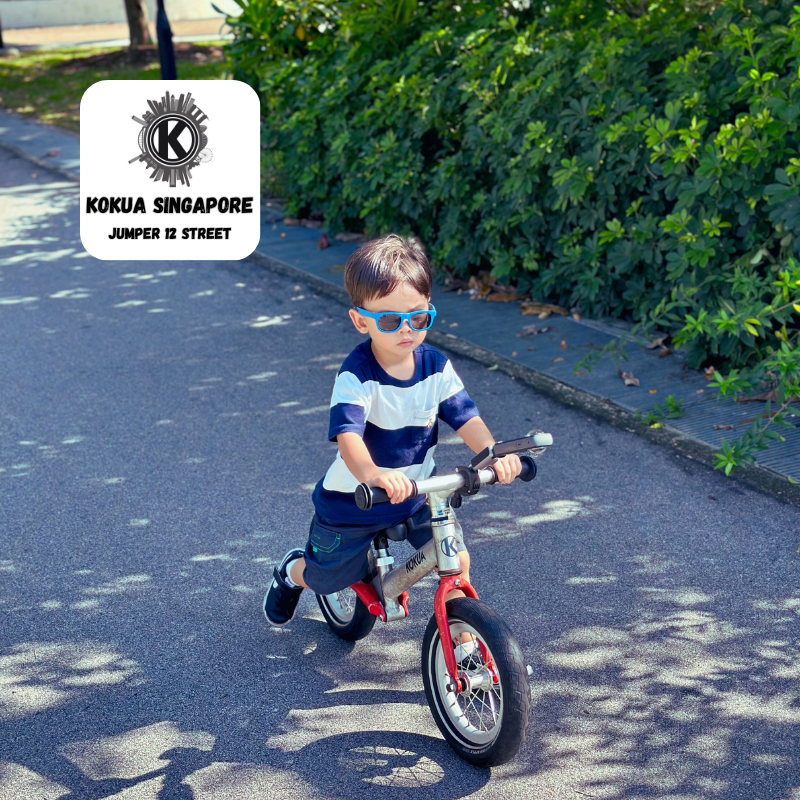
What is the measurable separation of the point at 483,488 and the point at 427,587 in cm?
114

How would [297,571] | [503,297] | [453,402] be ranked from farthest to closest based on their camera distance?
[503,297], [297,571], [453,402]

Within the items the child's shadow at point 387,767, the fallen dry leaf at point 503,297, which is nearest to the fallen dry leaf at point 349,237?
the fallen dry leaf at point 503,297

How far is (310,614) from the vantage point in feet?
14.6

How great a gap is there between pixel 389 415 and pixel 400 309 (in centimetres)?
38

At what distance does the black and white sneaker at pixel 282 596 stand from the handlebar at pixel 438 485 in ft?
3.87

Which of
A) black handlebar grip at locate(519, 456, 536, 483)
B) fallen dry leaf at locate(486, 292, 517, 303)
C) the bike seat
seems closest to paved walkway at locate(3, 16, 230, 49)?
fallen dry leaf at locate(486, 292, 517, 303)

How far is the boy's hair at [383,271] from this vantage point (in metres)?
3.29

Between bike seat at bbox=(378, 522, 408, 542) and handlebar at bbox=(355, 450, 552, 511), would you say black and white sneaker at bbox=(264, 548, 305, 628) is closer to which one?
bike seat at bbox=(378, 522, 408, 542)

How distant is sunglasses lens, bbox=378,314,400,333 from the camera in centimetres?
327

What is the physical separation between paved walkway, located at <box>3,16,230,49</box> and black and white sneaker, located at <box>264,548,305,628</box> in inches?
1144

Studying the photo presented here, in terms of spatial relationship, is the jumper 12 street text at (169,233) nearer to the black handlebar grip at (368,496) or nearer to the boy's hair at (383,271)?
the boy's hair at (383,271)

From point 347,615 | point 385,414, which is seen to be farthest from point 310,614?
point 385,414

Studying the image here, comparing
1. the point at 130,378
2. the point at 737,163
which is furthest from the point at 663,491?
the point at 130,378

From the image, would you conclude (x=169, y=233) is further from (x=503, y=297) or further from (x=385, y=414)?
(x=385, y=414)
